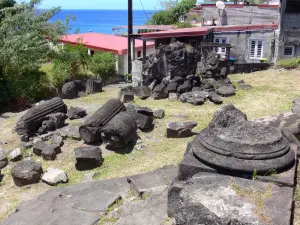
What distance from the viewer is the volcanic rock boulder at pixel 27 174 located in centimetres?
827

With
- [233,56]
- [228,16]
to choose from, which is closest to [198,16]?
[228,16]

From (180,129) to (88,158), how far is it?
2.86 meters

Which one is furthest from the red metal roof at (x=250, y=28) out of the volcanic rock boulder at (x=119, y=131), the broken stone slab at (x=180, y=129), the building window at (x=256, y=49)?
the volcanic rock boulder at (x=119, y=131)

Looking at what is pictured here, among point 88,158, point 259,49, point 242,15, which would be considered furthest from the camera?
point 242,15

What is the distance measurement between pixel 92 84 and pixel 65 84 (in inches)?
50.2

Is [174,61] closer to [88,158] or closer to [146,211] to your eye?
[88,158]

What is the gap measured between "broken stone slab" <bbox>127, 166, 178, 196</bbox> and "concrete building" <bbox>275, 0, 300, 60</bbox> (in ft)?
51.7

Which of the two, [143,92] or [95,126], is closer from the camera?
[95,126]

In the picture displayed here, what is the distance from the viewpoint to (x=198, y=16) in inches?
1401

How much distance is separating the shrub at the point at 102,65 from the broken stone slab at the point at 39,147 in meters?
9.65

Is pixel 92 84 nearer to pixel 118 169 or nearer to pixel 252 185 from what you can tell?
pixel 118 169

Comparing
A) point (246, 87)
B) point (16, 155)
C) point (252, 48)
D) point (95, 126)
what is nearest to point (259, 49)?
point (252, 48)

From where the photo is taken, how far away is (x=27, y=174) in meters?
8.27

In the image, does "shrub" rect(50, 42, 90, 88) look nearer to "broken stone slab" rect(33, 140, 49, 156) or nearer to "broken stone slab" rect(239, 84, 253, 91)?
"broken stone slab" rect(33, 140, 49, 156)
